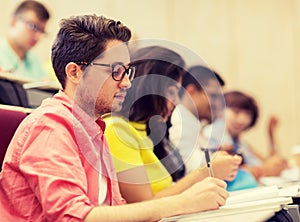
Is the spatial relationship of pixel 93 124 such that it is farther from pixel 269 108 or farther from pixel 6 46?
pixel 269 108

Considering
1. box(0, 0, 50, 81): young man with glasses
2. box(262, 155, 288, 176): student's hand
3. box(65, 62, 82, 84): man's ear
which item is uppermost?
box(65, 62, 82, 84): man's ear

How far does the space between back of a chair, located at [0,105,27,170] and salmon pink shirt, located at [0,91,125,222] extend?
0.57 feet

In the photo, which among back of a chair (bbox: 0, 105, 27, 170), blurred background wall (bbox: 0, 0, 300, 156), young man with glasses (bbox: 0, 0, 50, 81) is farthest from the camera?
blurred background wall (bbox: 0, 0, 300, 156)

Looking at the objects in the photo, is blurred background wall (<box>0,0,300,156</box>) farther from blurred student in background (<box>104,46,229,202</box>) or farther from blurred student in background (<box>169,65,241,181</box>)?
blurred student in background (<box>104,46,229,202</box>)

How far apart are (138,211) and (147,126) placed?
512 millimetres

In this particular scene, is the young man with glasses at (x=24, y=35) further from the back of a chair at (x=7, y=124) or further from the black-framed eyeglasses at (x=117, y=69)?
the black-framed eyeglasses at (x=117, y=69)

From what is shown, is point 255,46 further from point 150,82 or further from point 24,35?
point 150,82

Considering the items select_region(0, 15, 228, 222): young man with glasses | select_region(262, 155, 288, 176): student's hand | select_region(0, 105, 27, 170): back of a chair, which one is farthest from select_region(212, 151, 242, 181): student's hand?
select_region(262, 155, 288, 176): student's hand

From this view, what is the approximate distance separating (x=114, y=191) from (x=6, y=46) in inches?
76.9

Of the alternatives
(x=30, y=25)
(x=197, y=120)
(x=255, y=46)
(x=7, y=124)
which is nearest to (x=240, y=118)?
(x=197, y=120)

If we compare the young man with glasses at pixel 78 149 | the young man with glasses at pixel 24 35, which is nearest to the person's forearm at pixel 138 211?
the young man with glasses at pixel 78 149

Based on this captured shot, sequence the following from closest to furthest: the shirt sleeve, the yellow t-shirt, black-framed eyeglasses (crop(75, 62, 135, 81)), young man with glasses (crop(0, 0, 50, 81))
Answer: the shirt sleeve < black-framed eyeglasses (crop(75, 62, 135, 81)) < the yellow t-shirt < young man with glasses (crop(0, 0, 50, 81))

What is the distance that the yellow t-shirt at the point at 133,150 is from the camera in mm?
1333

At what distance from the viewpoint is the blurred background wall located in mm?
4734
